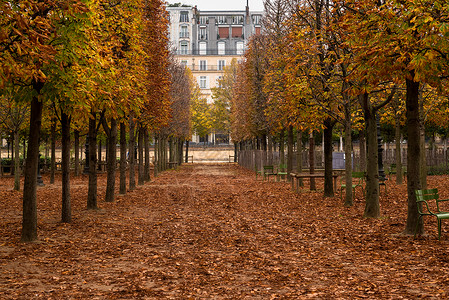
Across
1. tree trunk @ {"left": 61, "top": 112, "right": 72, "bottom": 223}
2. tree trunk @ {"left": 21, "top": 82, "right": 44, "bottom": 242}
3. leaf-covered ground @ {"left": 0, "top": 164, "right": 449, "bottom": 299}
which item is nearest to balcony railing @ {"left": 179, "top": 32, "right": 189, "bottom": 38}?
leaf-covered ground @ {"left": 0, "top": 164, "right": 449, "bottom": 299}

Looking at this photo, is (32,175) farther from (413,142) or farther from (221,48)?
(221,48)

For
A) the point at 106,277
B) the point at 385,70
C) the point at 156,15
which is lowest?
the point at 106,277

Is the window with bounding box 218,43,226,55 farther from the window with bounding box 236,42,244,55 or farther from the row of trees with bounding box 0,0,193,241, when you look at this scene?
the row of trees with bounding box 0,0,193,241

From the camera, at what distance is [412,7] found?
31.6 ft

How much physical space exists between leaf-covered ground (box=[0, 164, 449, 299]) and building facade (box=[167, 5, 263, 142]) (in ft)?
306

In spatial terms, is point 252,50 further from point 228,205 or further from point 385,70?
point 385,70

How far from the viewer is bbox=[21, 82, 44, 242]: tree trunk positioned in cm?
1134

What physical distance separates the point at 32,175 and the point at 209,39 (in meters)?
101

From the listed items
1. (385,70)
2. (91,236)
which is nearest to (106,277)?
(91,236)

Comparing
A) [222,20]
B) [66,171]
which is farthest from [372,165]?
[222,20]

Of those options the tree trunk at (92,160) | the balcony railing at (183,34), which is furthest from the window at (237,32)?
the tree trunk at (92,160)

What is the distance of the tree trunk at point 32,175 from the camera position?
1134cm

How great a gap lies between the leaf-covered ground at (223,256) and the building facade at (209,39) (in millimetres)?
93172

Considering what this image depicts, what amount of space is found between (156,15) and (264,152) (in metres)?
17.0
